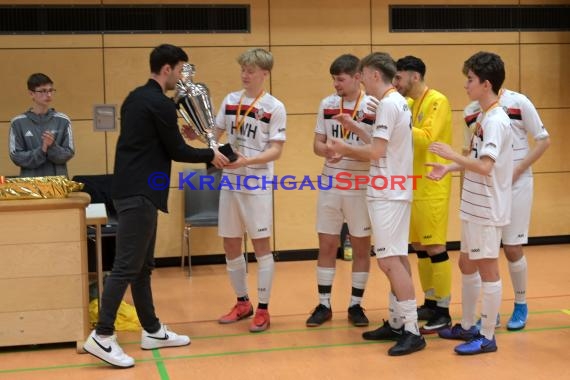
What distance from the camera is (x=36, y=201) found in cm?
495

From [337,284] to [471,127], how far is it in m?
2.37

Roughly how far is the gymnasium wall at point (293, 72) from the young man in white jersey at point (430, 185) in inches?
121

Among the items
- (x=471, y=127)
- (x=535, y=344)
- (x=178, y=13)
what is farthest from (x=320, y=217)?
(x=178, y=13)

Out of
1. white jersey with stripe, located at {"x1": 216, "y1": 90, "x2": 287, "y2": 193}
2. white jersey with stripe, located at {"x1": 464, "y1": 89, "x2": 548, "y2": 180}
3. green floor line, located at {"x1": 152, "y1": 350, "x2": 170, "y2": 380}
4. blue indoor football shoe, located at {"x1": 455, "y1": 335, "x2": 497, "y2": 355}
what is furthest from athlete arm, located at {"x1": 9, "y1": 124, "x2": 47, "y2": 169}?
blue indoor football shoe, located at {"x1": 455, "y1": 335, "x2": 497, "y2": 355}

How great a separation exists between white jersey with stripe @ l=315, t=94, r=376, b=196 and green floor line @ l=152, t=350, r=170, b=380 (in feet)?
5.38

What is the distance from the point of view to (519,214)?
5.26 m

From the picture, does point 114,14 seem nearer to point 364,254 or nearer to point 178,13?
point 178,13

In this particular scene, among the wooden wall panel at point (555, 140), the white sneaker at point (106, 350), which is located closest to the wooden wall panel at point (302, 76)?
the wooden wall panel at point (555, 140)

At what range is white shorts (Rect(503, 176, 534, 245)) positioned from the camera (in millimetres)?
5254

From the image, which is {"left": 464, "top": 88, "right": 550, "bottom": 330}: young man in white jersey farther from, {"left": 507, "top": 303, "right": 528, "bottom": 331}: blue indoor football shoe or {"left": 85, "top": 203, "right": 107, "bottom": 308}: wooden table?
{"left": 85, "top": 203, "right": 107, "bottom": 308}: wooden table

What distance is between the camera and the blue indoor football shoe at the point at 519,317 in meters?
5.38

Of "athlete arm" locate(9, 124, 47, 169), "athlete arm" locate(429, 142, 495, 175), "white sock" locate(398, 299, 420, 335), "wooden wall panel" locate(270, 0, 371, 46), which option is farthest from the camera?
"wooden wall panel" locate(270, 0, 371, 46)

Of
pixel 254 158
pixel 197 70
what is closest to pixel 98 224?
pixel 254 158

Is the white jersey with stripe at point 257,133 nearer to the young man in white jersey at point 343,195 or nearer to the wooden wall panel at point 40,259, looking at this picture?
the young man in white jersey at point 343,195
